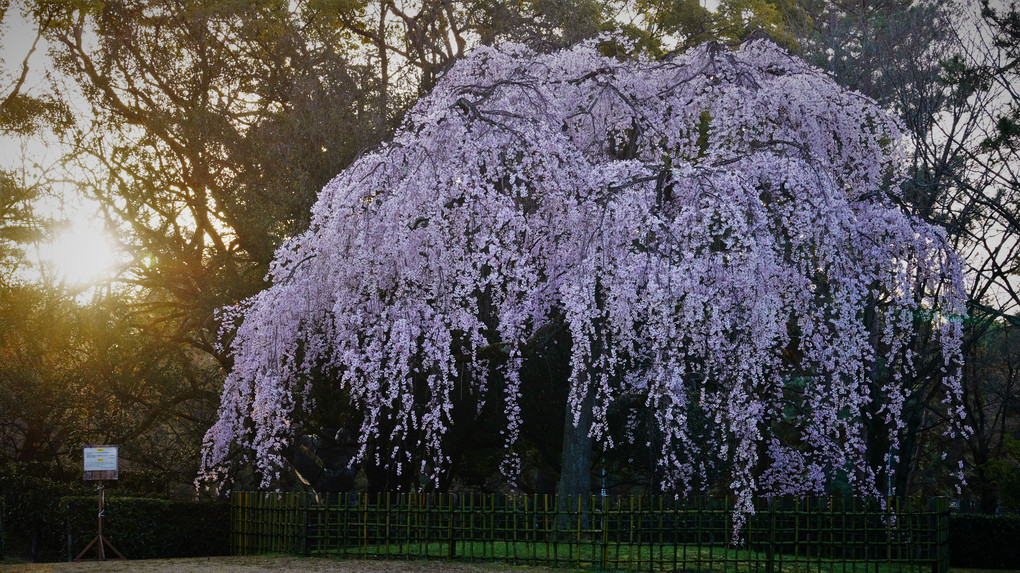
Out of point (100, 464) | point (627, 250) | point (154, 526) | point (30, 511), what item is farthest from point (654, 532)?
point (30, 511)

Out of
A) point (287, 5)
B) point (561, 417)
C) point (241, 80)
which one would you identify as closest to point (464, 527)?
point (561, 417)

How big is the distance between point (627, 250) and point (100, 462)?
28.4 feet

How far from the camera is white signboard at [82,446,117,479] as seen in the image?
1309 cm

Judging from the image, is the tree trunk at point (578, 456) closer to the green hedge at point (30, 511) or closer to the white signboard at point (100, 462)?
the white signboard at point (100, 462)

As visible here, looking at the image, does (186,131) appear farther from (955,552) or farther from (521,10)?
(955,552)

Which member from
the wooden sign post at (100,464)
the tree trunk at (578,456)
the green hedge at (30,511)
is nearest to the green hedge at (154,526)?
the wooden sign post at (100,464)

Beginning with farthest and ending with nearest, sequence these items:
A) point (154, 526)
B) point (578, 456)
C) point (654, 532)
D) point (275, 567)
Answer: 1. point (154, 526)
2. point (578, 456)
3. point (654, 532)
4. point (275, 567)

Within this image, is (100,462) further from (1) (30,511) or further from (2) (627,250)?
(2) (627,250)

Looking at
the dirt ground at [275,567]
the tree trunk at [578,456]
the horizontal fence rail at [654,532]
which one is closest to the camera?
the dirt ground at [275,567]

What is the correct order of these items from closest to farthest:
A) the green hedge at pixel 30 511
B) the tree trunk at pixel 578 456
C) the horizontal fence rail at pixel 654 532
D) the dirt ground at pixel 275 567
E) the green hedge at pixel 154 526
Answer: the dirt ground at pixel 275 567 → the horizontal fence rail at pixel 654 532 → the tree trunk at pixel 578 456 → the green hedge at pixel 154 526 → the green hedge at pixel 30 511

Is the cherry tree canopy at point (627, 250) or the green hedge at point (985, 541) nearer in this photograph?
the cherry tree canopy at point (627, 250)

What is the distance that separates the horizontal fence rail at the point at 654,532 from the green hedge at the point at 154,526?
370 centimetres

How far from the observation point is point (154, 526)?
14820mm

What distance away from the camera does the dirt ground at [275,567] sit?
427 inches
